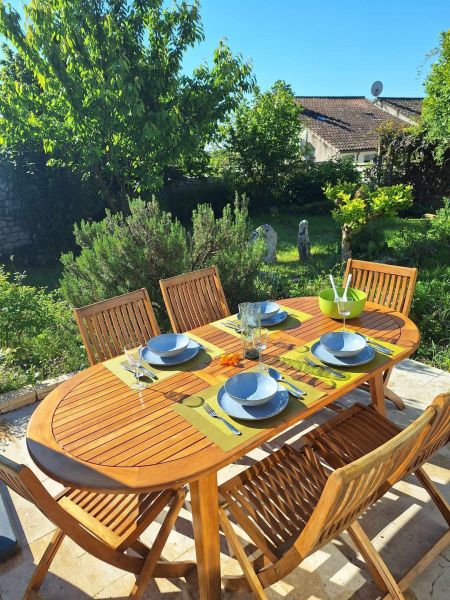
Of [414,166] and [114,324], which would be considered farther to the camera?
[414,166]

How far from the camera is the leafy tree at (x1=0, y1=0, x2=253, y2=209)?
5.43 meters

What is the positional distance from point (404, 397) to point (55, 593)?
8.51ft

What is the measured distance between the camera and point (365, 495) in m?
1.37

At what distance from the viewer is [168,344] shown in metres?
2.18

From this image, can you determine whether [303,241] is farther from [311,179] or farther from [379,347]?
[311,179]

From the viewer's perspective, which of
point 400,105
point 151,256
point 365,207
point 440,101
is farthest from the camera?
point 400,105

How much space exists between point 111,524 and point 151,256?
2.85m

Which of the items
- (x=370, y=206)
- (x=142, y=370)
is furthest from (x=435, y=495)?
(x=370, y=206)

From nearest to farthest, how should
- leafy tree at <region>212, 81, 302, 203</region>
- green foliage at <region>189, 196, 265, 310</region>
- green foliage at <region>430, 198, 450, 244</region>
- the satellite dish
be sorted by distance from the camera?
green foliage at <region>189, 196, 265, 310</region> < green foliage at <region>430, 198, 450, 244</region> < leafy tree at <region>212, 81, 302, 203</region> < the satellite dish

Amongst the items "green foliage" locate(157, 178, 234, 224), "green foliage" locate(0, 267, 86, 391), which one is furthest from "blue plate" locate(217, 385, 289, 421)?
"green foliage" locate(157, 178, 234, 224)

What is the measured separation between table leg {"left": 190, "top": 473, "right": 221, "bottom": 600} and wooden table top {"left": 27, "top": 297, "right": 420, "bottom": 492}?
150 millimetres

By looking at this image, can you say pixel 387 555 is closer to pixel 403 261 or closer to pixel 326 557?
pixel 326 557

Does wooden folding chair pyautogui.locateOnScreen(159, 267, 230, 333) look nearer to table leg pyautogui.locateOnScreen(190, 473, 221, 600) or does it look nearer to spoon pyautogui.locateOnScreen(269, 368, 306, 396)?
spoon pyautogui.locateOnScreen(269, 368, 306, 396)

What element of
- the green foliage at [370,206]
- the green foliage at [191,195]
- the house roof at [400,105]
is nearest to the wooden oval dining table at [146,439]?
the green foliage at [370,206]
